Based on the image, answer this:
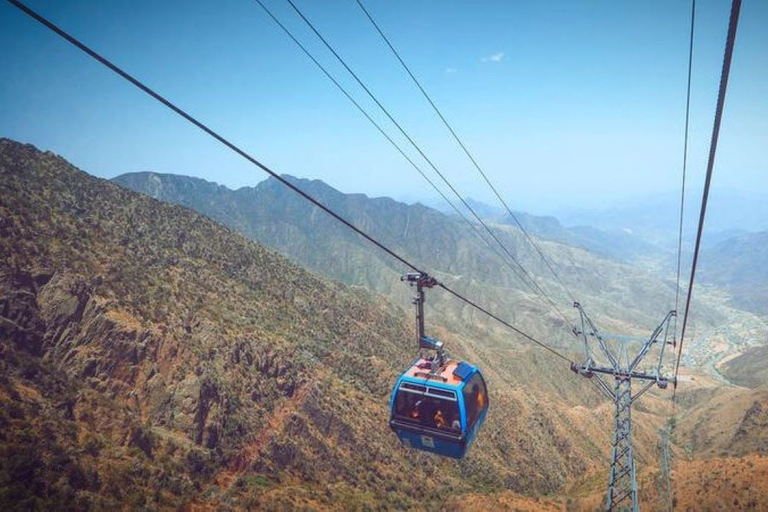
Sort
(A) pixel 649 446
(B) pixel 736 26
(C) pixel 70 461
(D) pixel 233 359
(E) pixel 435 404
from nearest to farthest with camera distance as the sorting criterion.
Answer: (B) pixel 736 26, (E) pixel 435 404, (C) pixel 70 461, (D) pixel 233 359, (A) pixel 649 446

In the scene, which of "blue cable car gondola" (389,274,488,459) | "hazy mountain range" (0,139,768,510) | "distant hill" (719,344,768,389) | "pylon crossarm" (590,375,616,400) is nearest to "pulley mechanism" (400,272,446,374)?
"blue cable car gondola" (389,274,488,459)

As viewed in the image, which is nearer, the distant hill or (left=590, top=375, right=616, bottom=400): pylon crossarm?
(left=590, top=375, right=616, bottom=400): pylon crossarm

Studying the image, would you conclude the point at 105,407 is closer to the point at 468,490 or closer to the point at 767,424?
the point at 468,490

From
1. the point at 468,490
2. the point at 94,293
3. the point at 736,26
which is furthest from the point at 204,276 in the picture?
the point at 736,26

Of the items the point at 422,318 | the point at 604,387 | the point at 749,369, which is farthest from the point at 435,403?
the point at 749,369

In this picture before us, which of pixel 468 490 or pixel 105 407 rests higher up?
pixel 105 407

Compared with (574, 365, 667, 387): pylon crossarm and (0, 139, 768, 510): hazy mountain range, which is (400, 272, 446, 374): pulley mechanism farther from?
(0, 139, 768, 510): hazy mountain range

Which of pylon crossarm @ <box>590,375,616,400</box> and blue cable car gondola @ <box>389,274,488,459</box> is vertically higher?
blue cable car gondola @ <box>389,274,488,459</box>

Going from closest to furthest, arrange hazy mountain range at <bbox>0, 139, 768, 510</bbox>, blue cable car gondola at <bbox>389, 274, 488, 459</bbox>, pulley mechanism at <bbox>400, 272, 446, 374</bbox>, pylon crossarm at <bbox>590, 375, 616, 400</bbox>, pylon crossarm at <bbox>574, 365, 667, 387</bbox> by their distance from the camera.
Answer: pulley mechanism at <bbox>400, 272, 446, 374</bbox>
blue cable car gondola at <bbox>389, 274, 488, 459</bbox>
pylon crossarm at <bbox>574, 365, 667, 387</bbox>
pylon crossarm at <bbox>590, 375, 616, 400</bbox>
hazy mountain range at <bbox>0, 139, 768, 510</bbox>

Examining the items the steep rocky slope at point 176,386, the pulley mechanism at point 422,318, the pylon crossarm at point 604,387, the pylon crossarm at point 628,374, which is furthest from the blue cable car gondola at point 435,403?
the steep rocky slope at point 176,386
